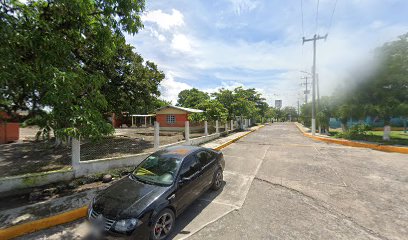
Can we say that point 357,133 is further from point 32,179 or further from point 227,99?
point 32,179

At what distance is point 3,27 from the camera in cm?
Result: 362

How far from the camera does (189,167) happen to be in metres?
4.76

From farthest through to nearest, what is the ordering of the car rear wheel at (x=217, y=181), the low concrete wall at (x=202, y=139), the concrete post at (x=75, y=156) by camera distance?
the low concrete wall at (x=202, y=139) → the concrete post at (x=75, y=156) → the car rear wheel at (x=217, y=181)

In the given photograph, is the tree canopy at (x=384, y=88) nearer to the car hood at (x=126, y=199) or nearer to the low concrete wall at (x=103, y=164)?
the low concrete wall at (x=103, y=164)

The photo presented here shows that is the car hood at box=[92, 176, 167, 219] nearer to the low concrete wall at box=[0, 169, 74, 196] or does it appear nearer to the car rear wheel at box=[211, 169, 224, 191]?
the car rear wheel at box=[211, 169, 224, 191]

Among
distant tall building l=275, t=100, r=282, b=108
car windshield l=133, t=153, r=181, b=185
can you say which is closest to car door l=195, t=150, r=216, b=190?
car windshield l=133, t=153, r=181, b=185

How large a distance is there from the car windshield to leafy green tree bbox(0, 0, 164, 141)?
1170 mm

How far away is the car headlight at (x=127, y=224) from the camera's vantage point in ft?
10.3

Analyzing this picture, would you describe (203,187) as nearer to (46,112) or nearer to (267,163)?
(46,112)

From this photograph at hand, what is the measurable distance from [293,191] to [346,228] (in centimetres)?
188

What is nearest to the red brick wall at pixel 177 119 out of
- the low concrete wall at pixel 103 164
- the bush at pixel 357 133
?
the bush at pixel 357 133

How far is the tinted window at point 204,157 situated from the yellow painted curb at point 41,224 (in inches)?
113

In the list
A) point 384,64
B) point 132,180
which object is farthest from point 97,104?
point 384,64

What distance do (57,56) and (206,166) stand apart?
4182 millimetres
